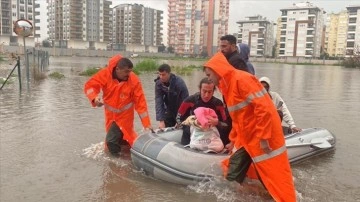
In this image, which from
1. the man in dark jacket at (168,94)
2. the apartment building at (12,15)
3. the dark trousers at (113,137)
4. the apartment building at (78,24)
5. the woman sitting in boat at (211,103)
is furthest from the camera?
the apartment building at (78,24)

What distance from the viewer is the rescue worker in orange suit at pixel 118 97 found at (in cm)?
496

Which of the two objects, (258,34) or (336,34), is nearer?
(336,34)

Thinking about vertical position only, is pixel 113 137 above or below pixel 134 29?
below

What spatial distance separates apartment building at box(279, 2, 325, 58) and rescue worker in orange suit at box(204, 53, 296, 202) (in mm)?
87090

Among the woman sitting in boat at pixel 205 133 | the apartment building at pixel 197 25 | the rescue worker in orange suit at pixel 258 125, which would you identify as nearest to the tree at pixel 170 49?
the apartment building at pixel 197 25

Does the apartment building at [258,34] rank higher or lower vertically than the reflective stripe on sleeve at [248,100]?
higher

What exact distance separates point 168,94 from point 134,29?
9734cm

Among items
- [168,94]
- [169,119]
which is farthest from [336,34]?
[168,94]

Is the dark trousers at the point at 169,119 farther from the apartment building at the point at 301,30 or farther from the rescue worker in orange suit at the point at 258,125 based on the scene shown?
the apartment building at the point at 301,30

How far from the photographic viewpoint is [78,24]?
87.4 metres

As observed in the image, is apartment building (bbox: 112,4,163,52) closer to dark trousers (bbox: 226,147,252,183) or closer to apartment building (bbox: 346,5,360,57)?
apartment building (bbox: 346,5,360,57)

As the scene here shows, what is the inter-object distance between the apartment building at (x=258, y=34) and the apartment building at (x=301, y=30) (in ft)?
29.9

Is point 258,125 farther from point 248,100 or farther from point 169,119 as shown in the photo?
point 169,119

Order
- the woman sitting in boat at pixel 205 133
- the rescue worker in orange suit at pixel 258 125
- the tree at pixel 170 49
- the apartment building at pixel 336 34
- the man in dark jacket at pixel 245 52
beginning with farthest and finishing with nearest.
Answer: the tree at pixel 170 49 < the apartment building at pixel 336 34 < the man in dark jacket at pixel 245 52 < the woman sitting in boat at pixel 205 133 < the rescue worker in orange suit at pixel 258 125
